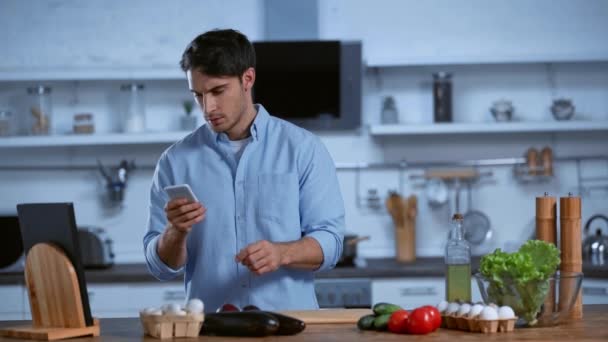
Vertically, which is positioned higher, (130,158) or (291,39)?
(291,39)

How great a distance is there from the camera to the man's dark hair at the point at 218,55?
8.47ft

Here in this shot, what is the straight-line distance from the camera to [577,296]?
2410mm

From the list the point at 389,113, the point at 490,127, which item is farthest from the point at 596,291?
the point at 389,113

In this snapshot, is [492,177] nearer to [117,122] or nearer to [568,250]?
[117,122]

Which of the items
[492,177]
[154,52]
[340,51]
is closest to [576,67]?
[492,177]

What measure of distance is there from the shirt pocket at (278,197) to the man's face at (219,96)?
20cm

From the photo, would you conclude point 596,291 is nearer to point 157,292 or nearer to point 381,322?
point 157,292

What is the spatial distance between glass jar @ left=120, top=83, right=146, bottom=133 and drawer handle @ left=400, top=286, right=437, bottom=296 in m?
1.59

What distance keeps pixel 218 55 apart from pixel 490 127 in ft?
8.38

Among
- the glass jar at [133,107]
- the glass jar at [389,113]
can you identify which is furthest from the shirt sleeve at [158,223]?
the glass jar at [389,113]

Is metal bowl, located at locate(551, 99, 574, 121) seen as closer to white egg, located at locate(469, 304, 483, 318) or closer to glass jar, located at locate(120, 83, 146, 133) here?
glass jar, located at locate(120, 83, 146, 133)

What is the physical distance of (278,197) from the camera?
8.92ft

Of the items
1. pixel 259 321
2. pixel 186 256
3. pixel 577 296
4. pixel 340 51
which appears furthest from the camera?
pixel 340 51

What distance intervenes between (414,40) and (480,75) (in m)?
0.40
